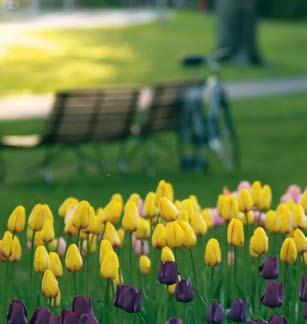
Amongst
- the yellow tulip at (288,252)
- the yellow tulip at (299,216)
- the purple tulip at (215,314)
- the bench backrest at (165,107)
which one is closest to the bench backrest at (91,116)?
Answer: the bench backrest at (165,107)

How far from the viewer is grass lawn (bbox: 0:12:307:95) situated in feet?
90.7

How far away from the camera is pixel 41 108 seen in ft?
68.6

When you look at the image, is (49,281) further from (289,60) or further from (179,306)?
(289,60)

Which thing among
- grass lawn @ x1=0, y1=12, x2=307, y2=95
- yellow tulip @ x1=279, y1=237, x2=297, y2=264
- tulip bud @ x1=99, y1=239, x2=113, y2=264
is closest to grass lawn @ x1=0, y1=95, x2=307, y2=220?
yellow tulip @ x1=279, y1=237, x2=297, y2=264

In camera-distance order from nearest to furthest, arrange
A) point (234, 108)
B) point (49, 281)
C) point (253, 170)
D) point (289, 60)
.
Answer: point (49, 281) < point (253, 170) < point (234, 108) < point (289, 60)

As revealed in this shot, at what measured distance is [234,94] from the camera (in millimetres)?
23703

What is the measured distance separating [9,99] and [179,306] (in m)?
18.3

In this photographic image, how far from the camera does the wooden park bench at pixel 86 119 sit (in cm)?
1245

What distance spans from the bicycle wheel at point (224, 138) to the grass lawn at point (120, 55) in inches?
398

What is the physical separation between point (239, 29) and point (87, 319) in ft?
88.8

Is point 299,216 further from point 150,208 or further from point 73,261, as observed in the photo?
point 73,261

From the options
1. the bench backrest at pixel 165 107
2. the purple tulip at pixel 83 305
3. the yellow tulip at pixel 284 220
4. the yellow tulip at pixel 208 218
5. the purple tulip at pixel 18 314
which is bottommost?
the bench backrest at pixel 165 107

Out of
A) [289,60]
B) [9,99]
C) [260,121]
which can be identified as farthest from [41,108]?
[289,60]

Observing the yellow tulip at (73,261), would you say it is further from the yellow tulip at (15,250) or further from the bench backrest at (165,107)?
the bench backrest at (165,107)
